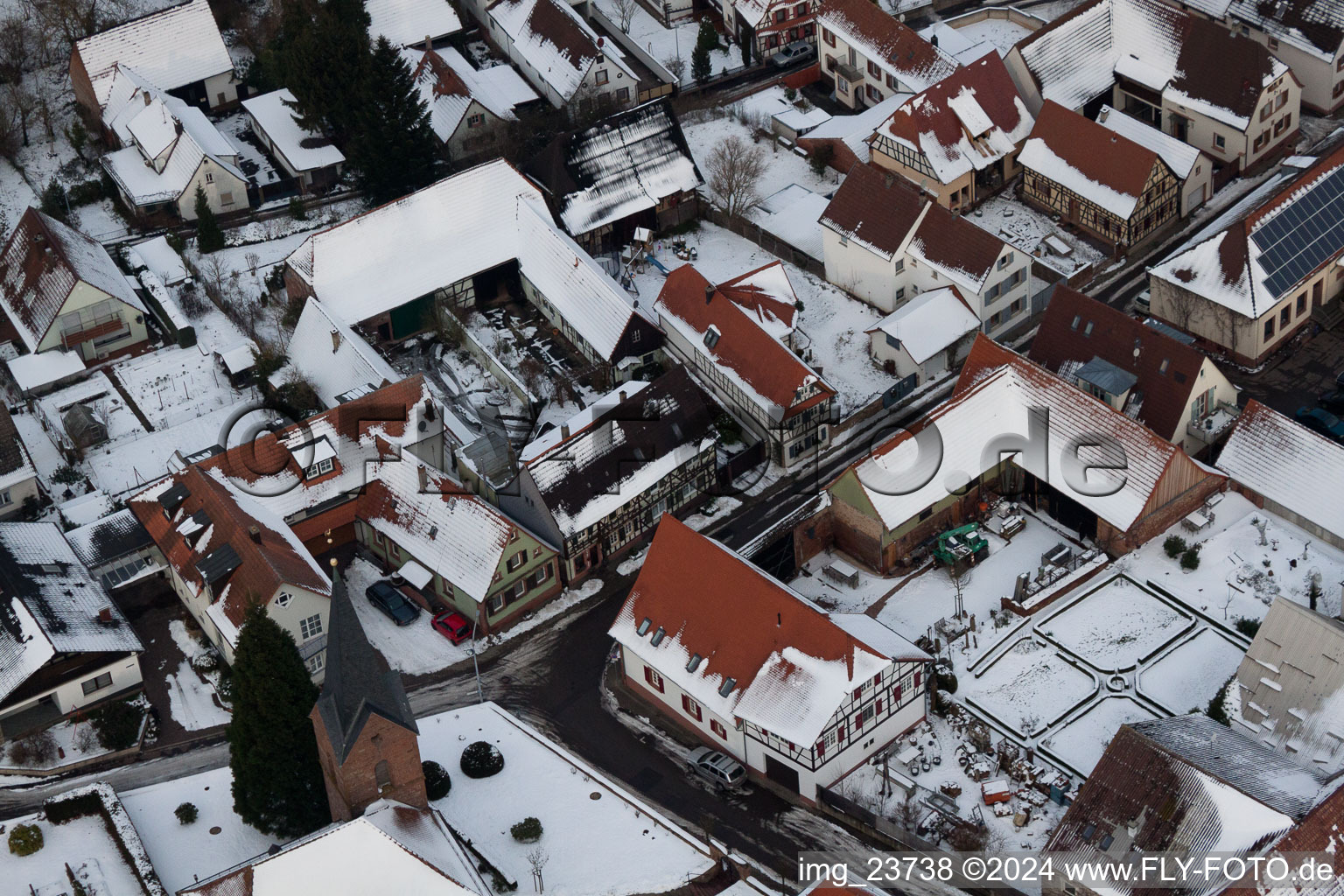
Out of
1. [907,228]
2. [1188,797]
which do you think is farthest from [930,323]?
[1188,797]

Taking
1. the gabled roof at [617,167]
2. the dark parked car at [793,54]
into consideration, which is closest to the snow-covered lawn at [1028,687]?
the gabled roof at [617,167]

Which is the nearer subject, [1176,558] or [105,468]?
[1176,558]

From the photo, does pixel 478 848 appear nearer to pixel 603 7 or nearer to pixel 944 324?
pixel 944 324

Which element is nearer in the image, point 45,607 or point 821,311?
point 45,607

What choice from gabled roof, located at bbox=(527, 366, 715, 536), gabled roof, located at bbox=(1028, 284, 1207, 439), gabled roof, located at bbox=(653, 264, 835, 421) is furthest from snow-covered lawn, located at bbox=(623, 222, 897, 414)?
gabled roof, located at bbox=(527, 366, 715, 536)

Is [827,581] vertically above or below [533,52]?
below

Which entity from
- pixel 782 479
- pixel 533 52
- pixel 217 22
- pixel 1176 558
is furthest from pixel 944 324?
pixel 217 22

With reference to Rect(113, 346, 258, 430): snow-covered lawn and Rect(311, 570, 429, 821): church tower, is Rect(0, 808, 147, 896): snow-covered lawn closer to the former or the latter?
Rect(311, 570, 429, 821): church tower

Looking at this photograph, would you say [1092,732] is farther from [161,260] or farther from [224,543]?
[161,260]
